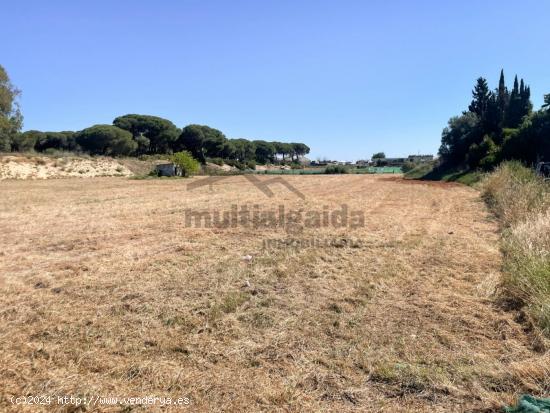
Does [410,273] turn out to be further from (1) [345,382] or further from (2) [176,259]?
(2) [176,259]

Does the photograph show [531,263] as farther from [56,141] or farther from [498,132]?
[56,141]

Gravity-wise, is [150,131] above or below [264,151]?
above

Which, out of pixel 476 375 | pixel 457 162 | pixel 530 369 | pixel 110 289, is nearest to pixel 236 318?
pixel 110 289

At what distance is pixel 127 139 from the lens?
192 ft

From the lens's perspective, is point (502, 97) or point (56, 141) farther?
point (56, 141)

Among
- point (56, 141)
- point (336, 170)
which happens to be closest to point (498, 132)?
point (336, 170)

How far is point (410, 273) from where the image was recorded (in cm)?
563

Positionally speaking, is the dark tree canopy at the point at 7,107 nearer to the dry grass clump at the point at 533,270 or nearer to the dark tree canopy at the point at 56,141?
the dark tree canopy at the point at 56,141

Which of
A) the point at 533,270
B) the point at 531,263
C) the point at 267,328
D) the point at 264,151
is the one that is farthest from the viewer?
the point at 264,151

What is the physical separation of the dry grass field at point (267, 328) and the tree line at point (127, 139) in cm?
3540

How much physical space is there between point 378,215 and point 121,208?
9276mm

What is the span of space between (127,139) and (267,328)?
60.8 m

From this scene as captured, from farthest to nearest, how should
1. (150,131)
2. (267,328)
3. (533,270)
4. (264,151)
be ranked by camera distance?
(264,151), (150,131), (533,270), (267,328)

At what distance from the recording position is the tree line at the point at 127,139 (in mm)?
35656
